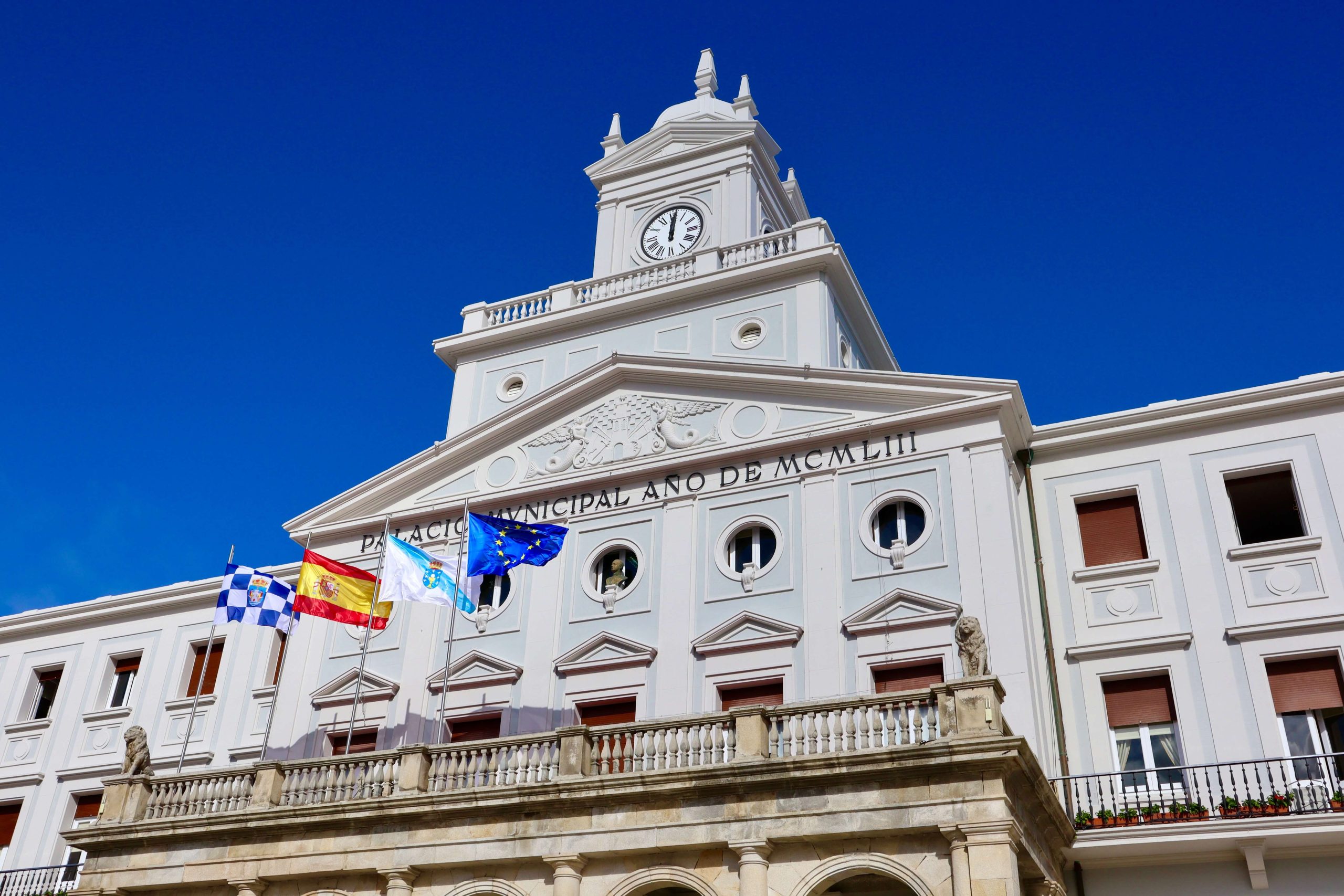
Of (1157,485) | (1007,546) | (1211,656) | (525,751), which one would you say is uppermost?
(1157,485)

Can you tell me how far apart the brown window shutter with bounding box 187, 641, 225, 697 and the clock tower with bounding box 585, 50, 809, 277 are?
43.3 feet

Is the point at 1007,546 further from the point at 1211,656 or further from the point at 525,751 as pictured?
the point at 525,751

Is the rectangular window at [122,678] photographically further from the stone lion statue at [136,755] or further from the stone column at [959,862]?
the stone column at [959,862]

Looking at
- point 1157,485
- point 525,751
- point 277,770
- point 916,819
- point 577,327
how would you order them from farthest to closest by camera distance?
point 577,327 < point 1157,485 < point 277,770 < point 525,751 < point 916,819

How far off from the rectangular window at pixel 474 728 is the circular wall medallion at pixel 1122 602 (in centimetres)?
1103

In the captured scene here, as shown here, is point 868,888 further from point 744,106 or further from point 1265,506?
point 744,106

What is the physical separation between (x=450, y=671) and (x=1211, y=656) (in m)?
13.5

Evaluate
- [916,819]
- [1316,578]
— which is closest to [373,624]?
[916,819]

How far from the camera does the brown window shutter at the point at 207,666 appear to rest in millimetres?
28694

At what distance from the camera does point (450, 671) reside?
23797 millimetres

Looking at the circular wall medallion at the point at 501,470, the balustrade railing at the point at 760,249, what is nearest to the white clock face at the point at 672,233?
the balustrade railing at the point at 760,249

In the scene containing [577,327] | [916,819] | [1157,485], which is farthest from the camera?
[577,327]

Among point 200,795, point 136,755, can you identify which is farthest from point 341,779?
point 136,755

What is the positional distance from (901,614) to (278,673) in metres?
14.6
